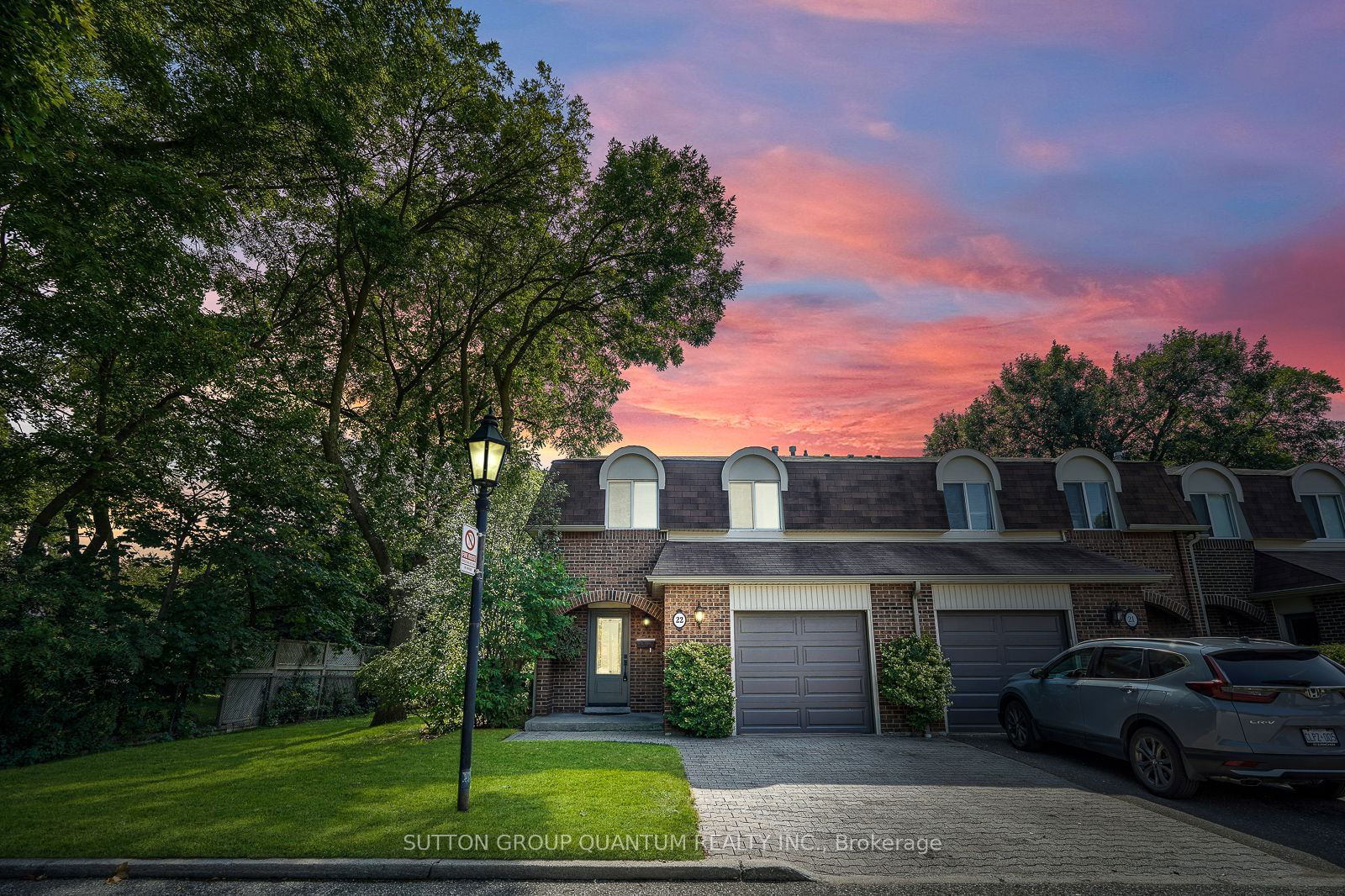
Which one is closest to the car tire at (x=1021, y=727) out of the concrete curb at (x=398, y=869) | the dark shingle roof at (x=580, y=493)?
the concrete curb at (x=398, y=869)

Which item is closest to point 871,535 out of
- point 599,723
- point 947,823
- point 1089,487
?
point 1089,487

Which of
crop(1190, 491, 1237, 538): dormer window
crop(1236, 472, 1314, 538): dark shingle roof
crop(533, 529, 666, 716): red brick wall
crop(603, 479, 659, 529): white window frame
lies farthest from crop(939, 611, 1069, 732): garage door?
crop(1236, 472, 1314, 538): dark shingle roof

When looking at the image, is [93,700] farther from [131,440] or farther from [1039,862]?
[1039,862]

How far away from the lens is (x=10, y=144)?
4.56 meters

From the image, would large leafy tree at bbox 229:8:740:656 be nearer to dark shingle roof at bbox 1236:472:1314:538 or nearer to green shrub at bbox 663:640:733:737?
green shrub at bbox 663:640:733:737

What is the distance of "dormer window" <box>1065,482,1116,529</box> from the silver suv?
327 inches

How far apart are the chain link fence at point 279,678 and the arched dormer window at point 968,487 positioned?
1714 cm

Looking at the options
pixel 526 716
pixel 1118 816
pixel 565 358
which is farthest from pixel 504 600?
pixel 1118 816

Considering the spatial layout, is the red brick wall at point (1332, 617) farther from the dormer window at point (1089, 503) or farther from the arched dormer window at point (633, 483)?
the arched dormer window at point (633, 483)

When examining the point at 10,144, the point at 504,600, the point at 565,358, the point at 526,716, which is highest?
the point at 565,358

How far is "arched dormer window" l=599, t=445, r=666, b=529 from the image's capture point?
14.7 meters

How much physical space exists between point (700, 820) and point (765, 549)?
801 centimetres

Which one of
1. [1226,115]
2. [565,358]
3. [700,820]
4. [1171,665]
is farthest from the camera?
[565,358]

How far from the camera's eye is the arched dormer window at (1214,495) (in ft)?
53.2
